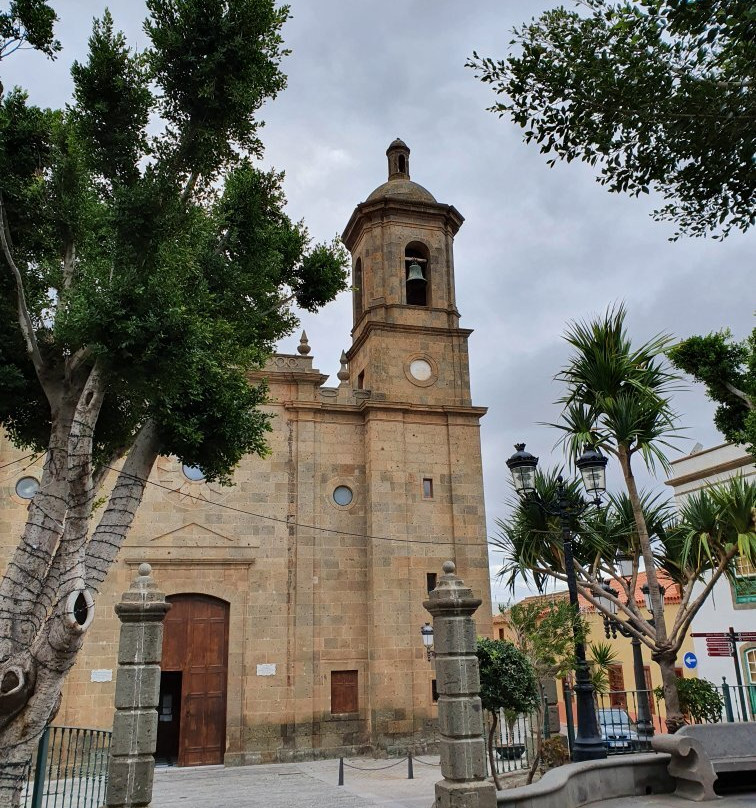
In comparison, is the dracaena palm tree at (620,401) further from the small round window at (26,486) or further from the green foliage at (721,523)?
the small round window at (26,486)

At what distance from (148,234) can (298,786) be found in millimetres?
10530

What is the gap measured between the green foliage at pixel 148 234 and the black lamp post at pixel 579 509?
12.4 ft

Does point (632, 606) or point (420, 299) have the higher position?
point (420, 299)

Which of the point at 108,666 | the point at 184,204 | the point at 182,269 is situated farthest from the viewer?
the point at 108,666

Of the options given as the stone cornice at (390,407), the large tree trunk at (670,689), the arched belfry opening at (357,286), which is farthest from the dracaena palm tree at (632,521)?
the arched belfry opening at (357,286)

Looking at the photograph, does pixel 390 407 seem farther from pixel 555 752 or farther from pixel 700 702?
pixel 700 702

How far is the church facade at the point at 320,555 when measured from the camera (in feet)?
56.6

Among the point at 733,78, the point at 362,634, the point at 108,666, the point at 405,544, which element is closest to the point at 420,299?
the point at 405,544

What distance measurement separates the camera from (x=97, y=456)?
1070 centimetres

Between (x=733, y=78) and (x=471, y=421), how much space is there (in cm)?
1481

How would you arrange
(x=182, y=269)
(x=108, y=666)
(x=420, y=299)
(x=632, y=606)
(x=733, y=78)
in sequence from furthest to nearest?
(x=420, y=299)
(x=108, y=666)
(x=632, y=606)
(x=182, y=269)
(x=733, y=78)

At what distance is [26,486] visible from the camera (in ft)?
56.7

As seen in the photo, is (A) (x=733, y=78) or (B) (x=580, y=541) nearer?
(A) (x=733, y=78)

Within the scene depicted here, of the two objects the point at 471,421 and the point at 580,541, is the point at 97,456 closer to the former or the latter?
the point at 580,541
